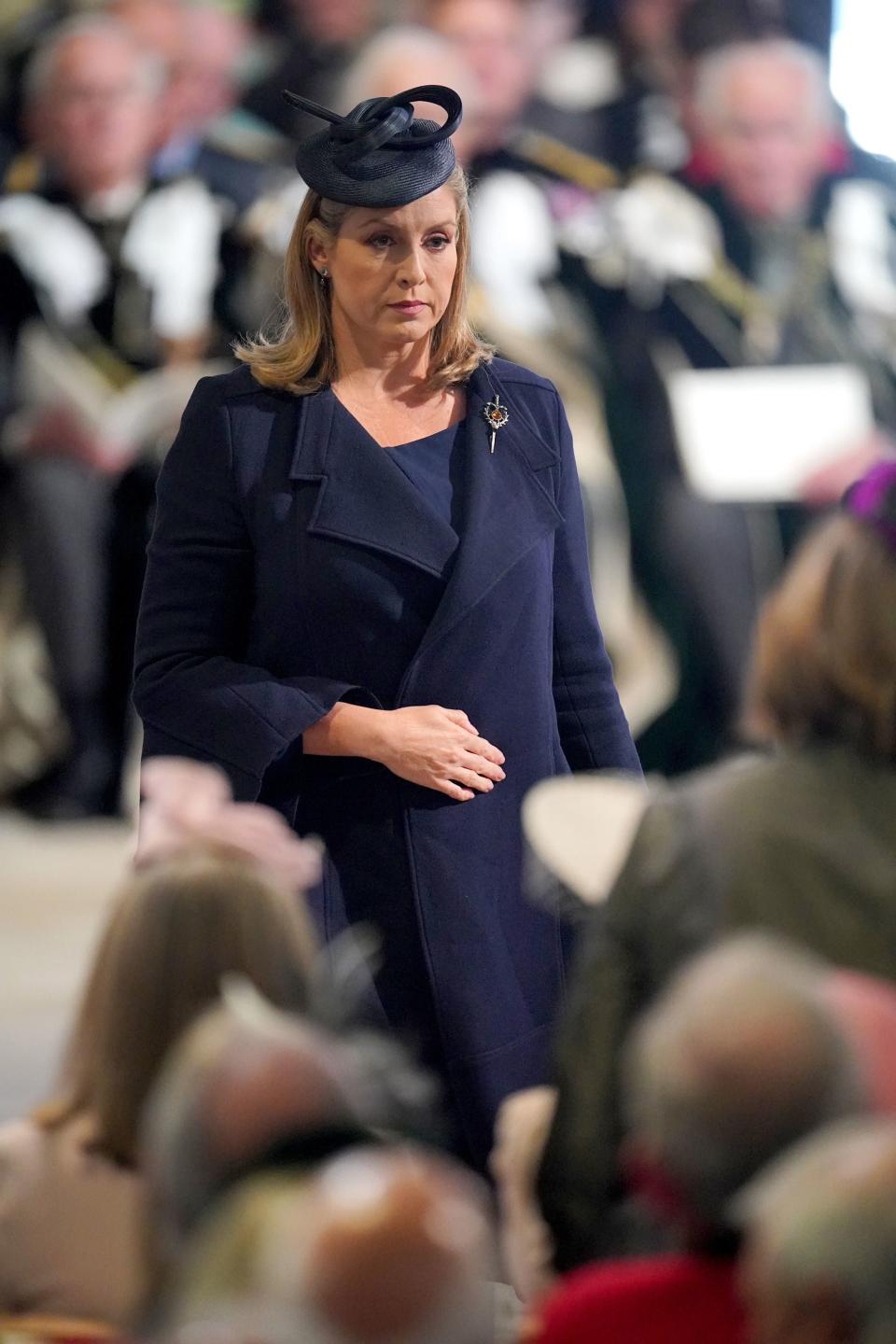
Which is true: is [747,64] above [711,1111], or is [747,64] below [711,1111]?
below

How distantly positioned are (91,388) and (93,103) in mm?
988

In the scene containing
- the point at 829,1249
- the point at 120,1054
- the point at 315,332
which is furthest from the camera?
the point at 315,332

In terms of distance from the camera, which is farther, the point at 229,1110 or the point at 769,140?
the point at 769,140

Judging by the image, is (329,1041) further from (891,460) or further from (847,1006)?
(891,460)

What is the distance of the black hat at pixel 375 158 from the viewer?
2.01 meters

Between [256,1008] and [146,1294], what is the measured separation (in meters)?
0.18

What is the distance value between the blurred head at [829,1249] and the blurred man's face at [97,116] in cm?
592

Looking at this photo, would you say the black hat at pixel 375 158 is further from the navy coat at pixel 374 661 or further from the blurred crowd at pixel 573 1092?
the blurred crowd at pixel 573 1092

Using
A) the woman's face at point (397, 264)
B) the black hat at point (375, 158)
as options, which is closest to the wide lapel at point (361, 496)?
the woman's face at point (397, 264)

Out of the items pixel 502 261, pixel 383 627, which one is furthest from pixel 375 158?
pixel 502 261

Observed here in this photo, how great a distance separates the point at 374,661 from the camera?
2.07 meters

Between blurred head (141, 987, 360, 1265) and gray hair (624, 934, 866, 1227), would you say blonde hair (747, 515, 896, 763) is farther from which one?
blurred head (141, 987, 360, 1265)

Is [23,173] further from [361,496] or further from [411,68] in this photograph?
[361,496]

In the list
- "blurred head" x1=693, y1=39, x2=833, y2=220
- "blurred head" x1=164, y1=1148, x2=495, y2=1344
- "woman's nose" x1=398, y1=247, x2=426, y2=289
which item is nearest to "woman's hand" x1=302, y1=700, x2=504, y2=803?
"woman's nose" x1=398, y1=247, x2=426, y2=289
